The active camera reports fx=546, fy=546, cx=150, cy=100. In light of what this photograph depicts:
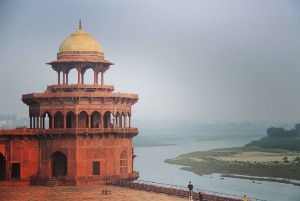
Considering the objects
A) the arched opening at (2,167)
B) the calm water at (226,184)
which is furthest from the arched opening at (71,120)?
the calm water at (226,184)

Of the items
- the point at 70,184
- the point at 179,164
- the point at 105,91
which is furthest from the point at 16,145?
the point at 179,164

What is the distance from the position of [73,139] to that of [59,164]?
7.85 feet

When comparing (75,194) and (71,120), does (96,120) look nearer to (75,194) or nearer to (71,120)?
(71,120)

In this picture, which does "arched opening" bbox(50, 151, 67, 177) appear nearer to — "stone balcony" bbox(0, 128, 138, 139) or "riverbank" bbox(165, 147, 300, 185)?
"stone balcony" bbox(0, 128, 138, 139)

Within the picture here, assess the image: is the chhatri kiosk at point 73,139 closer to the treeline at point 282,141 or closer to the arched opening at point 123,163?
the arched opening at point 123,163

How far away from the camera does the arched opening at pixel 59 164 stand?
121ft

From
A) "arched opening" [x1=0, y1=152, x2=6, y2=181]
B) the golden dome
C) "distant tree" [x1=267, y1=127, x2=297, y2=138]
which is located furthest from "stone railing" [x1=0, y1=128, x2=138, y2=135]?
"distant tree" [x1=267, y1=127, x2=297, y2=138]

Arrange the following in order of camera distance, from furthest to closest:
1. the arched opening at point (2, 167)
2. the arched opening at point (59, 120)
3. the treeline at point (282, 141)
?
the treeline at point (282, 141), the arched opening at point (2, 167), the arched opening at point (59, 120)

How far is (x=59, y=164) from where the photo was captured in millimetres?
37000

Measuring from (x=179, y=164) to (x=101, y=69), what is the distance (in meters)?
66.2

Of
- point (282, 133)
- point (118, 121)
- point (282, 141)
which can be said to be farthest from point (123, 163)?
point (282, 133)

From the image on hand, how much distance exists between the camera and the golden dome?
37688 mm

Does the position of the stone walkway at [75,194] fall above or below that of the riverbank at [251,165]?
above

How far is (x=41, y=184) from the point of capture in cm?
3572
